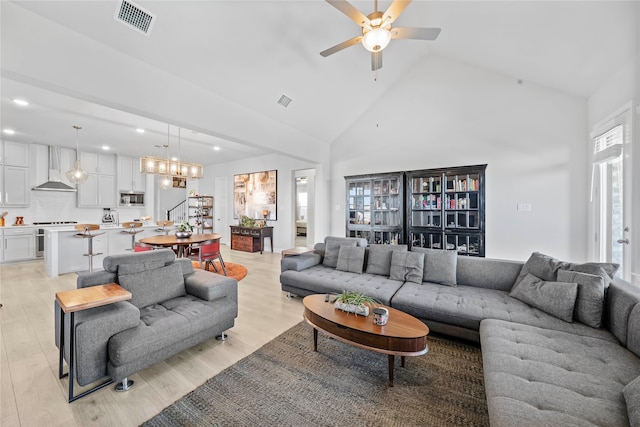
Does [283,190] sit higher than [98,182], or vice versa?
[98,182]

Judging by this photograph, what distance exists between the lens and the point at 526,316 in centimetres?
218

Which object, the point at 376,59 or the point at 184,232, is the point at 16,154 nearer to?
the point at 184,232

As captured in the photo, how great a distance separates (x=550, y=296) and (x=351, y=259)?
2149mm

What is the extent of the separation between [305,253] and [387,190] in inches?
96.7

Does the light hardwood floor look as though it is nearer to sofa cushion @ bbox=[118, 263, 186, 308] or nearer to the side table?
the side table

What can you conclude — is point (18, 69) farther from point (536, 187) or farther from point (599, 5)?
point (536, 187)

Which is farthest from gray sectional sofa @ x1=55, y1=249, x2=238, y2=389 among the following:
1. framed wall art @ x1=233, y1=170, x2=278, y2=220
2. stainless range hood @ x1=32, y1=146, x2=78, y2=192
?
stainless range hood @ x1=32, y1=146, x2=78, y2=192

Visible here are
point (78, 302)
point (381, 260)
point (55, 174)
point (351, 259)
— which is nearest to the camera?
point (78, 302)

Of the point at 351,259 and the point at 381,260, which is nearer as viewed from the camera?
the point at 381,260

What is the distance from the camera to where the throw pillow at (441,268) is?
305 cm

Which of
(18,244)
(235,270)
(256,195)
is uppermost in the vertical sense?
(256,195)

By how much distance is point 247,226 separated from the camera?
7.66 metres

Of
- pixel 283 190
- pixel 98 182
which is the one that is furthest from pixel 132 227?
pixel 283 190

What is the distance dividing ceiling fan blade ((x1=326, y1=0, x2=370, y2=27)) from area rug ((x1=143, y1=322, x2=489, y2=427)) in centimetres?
308
